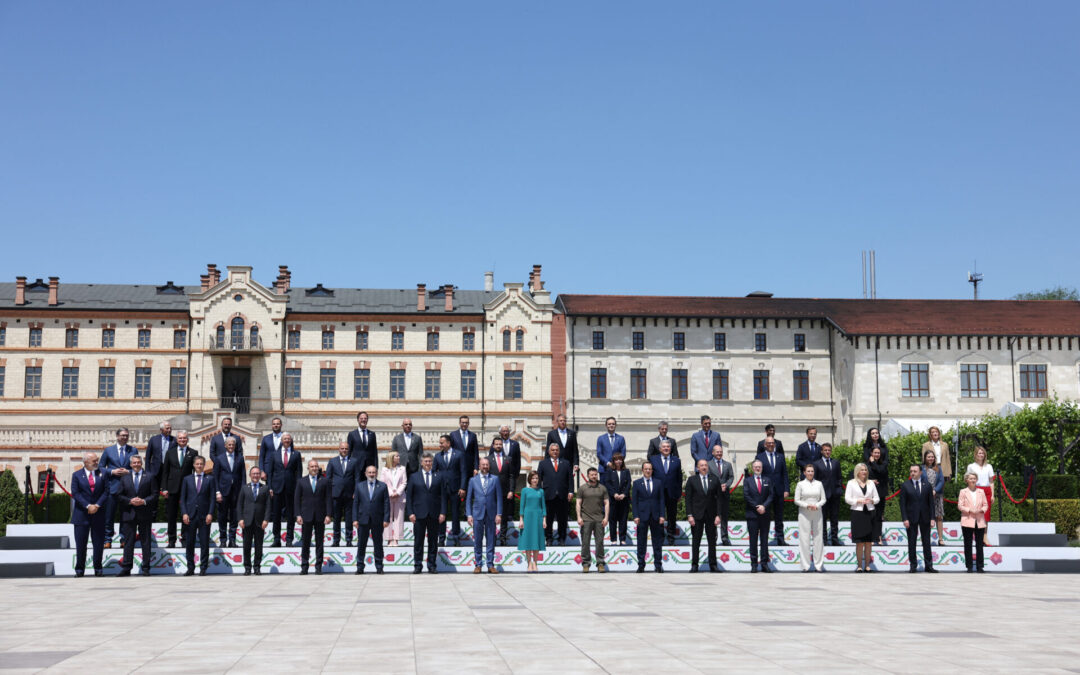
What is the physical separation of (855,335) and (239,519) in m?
42.9

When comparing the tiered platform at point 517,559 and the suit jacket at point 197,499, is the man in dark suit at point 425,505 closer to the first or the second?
the tiered platform at point 517,559

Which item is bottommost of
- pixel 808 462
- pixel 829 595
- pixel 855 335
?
pixel 829 595

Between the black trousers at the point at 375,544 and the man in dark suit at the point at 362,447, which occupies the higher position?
the man in dark suit at the point at 362,447

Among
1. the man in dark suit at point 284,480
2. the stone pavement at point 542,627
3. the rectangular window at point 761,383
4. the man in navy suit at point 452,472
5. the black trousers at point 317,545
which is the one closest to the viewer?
the stone pavement at point 542,627

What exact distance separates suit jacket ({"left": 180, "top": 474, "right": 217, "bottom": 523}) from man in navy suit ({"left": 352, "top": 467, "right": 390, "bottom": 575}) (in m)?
2.41

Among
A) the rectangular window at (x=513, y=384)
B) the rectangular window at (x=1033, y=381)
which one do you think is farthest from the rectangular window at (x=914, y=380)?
the rectangular window at (x=513, y=384)

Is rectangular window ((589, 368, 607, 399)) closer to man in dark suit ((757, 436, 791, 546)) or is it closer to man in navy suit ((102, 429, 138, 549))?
man in dark suit ((757, 436, 791, 546))

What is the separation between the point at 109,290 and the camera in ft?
198

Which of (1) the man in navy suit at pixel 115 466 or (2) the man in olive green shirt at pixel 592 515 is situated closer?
(1) the man in navy suit at pixel 115 466

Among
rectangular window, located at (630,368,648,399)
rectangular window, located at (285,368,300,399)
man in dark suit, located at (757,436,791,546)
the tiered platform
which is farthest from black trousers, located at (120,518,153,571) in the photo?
rectangular window, located at (630,368,648,399)

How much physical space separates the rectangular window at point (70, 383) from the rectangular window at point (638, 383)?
3071 centimetres

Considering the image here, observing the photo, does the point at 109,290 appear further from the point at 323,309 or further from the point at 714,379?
the point at 714,379

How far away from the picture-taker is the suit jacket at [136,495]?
16688 millimetres

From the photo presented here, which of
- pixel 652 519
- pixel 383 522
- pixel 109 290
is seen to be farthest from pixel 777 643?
pixel 109 290
